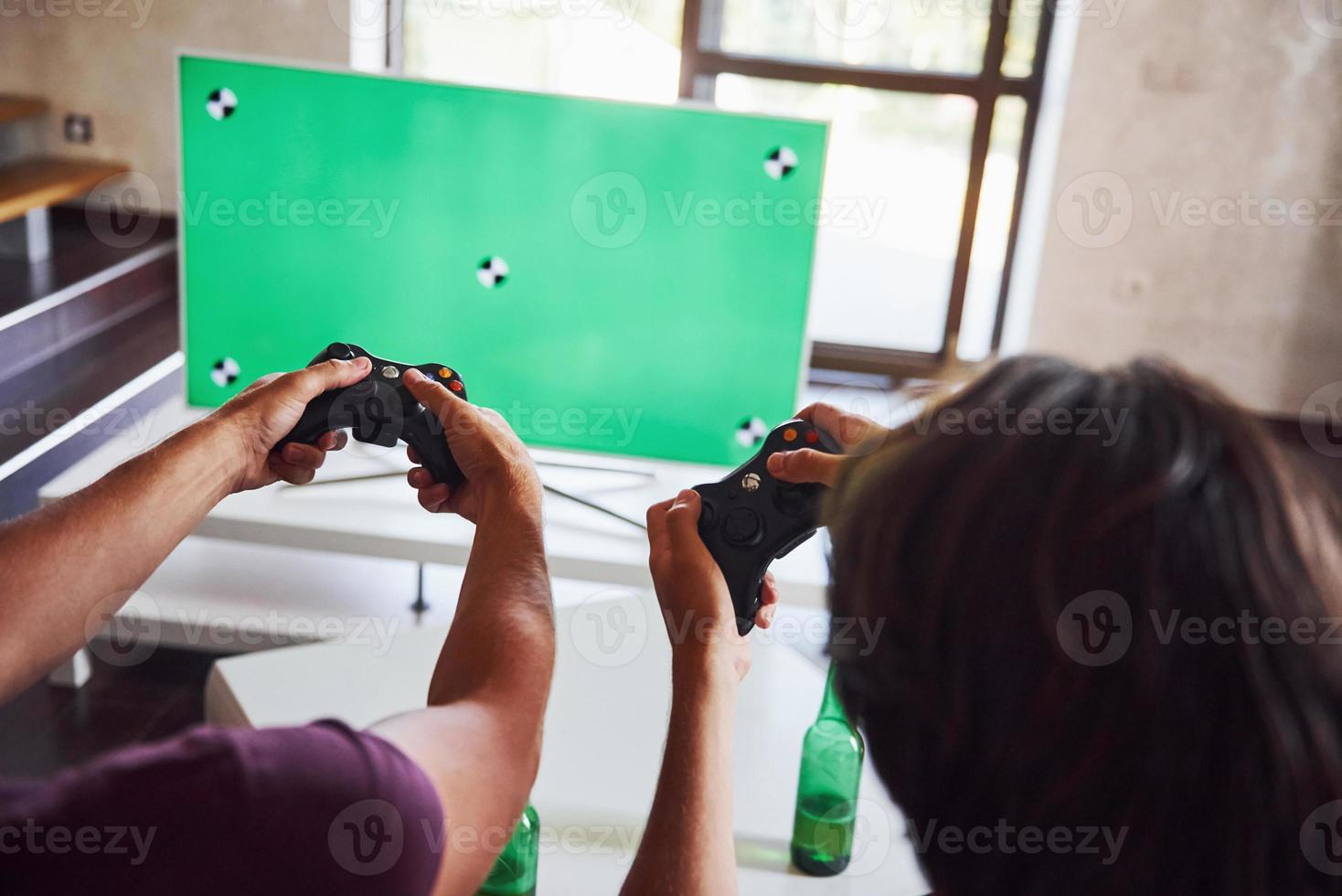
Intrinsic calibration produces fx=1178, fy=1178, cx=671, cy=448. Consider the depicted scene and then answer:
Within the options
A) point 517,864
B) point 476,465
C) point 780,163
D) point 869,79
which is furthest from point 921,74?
point 517,864

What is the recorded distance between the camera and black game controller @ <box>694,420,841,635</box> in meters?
0.95

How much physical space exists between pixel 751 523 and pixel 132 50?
14.2 ft

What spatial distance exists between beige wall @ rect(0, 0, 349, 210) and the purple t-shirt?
4098mm

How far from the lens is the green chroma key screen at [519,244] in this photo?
1869 mm

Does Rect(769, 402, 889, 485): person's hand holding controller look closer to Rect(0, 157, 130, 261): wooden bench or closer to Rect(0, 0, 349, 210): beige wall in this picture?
Rect(0, 157, 130, 261): wooden bench

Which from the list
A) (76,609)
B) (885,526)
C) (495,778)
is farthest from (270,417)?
(885,526)

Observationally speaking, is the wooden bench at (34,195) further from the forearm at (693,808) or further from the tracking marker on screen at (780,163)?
the forearm at (693,808)

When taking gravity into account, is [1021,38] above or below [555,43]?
above

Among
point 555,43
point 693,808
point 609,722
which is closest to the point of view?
point 693,808

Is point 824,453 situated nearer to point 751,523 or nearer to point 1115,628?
point 751,523

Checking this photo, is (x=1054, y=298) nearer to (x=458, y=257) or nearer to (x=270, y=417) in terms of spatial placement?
(x=458, y=257)

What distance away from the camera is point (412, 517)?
207 cm

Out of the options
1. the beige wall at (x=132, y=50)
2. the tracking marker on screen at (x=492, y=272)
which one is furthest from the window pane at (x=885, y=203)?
the tracking marker on screen at (x=492, y=272)

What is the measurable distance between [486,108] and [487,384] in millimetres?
452
